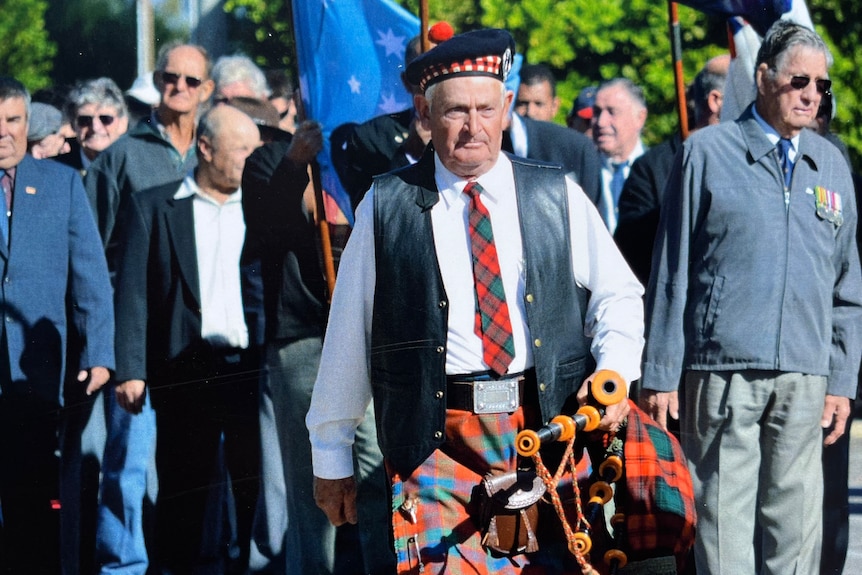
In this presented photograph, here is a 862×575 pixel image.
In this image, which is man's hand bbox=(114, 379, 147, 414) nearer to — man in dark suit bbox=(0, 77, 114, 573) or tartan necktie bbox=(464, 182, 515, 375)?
man in dark suit bbox=(0, 77, 114, 573)

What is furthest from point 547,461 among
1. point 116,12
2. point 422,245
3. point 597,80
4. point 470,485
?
point 597,80

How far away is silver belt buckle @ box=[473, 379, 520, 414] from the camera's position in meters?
3.75

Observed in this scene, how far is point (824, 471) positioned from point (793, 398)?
87 cm

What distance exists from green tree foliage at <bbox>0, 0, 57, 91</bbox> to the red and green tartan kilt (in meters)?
1.94

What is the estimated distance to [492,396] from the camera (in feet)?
12.3

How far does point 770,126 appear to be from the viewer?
16.8ft

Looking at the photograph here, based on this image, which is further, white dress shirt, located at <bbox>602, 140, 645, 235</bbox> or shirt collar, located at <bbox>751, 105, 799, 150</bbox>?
white dress shirt, located at <bbox>602, 140, 645, 235</bbox>

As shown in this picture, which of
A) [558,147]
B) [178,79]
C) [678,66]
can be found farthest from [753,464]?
[178,79]

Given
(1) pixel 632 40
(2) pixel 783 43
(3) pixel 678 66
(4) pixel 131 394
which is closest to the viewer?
(4) pixel 131 394

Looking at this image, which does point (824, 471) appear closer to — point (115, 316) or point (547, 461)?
point (547, 461)

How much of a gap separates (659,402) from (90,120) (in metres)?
2.21

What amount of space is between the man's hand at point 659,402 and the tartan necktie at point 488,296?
1441 mm

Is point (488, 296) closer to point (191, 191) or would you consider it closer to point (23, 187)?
point (191, 191)

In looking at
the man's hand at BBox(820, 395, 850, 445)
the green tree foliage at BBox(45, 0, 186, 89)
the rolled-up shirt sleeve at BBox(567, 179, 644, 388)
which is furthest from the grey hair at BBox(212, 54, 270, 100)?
the man's hand at BBox(820, 395, 850, 445)
